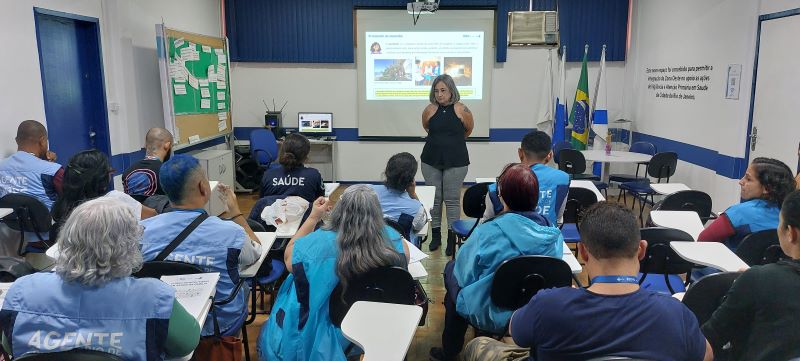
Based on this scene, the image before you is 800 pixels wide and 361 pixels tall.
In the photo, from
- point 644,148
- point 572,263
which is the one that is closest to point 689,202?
point 572,263

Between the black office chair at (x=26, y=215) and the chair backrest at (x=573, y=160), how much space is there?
15.7ft

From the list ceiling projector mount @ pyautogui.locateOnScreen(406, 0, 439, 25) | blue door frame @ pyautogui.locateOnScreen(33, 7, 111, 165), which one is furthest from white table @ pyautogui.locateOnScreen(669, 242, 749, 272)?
blue door frame @ pyautogui.locateOnScreen(33, 7, 111, 165)

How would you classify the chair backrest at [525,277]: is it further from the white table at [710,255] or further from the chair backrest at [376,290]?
the white table at [710,255]

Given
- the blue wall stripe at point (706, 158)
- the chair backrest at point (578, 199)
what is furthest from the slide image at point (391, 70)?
the chair backrest at point (578, 199)

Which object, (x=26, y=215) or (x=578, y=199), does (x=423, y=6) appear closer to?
(x=578, y=199)

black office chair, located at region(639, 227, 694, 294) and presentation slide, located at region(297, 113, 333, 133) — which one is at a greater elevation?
presentation slide, located at region(297, 113, 333, 133)

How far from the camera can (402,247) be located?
235 cm

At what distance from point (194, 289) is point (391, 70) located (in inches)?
243

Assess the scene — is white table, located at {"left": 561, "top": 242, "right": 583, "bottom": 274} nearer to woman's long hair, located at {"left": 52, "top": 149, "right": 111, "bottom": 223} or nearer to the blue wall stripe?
woman's long hair, located at {"left": 52, "top": 149, "right": 111, "bottom": 223}

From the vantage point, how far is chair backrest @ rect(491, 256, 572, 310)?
2232mm

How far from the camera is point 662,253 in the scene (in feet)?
8.89

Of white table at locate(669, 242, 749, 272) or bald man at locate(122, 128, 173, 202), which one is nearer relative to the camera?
white table at locate(669, 242, 749, 272)

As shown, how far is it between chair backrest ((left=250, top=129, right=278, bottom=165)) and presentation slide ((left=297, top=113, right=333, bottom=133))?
32.3 inches

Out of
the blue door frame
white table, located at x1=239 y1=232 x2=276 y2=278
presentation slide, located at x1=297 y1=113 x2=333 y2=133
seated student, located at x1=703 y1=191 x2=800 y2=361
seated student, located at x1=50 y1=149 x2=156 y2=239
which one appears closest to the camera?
seated student, located at x1=703 y1=191 x2=800 y2=361
